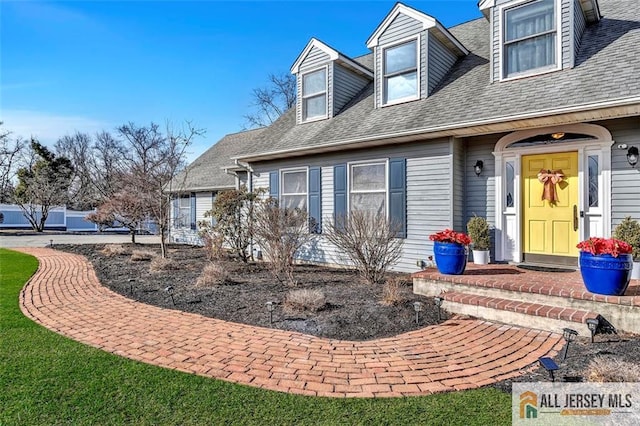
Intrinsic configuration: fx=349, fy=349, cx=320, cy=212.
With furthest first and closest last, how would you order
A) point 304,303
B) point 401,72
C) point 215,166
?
point 215,166, point 401,72, point 304,303

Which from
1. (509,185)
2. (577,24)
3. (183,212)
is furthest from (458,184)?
(183,212)

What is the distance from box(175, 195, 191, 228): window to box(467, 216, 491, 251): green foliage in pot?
1248 centimetres

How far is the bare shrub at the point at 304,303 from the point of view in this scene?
5008 millimetres

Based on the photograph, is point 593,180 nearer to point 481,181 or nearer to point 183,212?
point 481,181

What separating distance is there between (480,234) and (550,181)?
5.16 ft

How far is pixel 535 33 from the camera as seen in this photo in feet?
22.2

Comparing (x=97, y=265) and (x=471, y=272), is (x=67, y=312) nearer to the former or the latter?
(x=97, y=265)

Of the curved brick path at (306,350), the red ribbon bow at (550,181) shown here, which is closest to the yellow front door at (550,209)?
the red ribbon bow at (550,181)

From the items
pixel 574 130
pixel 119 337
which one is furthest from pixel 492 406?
pixel 574 130

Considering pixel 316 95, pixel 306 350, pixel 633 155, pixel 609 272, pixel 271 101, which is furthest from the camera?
pixel 271 101

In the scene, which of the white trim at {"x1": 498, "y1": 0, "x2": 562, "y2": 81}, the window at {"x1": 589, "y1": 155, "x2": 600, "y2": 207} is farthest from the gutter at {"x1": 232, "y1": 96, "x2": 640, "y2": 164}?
the white trim at {"x1": 498, "y1": 0, "x2": 562, "y2": 81}

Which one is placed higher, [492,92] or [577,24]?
[577,24]

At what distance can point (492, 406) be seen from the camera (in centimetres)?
263

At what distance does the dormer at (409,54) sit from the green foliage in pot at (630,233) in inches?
181
